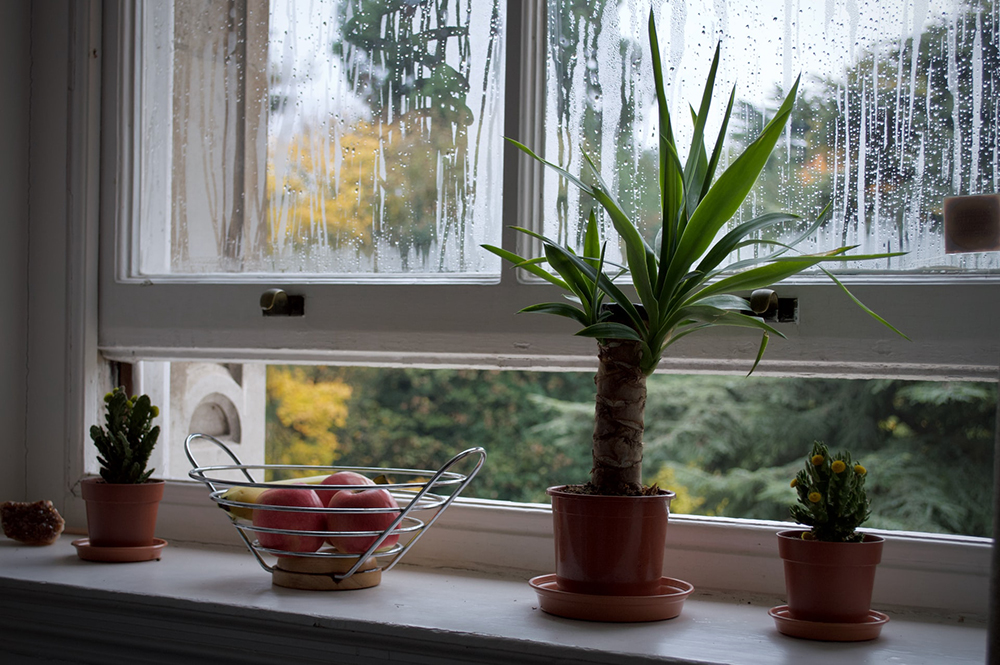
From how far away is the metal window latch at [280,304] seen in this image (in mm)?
1148

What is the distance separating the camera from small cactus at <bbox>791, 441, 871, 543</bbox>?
75cm

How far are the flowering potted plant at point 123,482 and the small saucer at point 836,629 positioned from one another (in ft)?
2.49

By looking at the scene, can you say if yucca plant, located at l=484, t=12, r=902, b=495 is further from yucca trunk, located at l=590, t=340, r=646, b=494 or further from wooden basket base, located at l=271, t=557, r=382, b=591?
wooden basket base, located at l=271, t=557, r=382, b=591

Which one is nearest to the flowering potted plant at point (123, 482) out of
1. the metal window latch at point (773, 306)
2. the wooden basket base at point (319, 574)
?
the wooden basket base at point (319, 574)

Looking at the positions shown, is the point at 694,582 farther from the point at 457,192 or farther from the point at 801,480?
the point at 457,192

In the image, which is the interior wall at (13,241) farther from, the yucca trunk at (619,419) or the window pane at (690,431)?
the window pane at (690,431)

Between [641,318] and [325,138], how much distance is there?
2.00 feet

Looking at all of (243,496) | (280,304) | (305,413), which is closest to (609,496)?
(243,496)

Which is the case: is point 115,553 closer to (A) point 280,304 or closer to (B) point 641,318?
(A) point 280,304

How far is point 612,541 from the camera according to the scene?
2.57 feet

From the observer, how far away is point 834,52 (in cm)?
96

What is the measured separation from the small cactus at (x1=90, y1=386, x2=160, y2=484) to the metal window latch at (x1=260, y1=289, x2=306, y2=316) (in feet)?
0.63

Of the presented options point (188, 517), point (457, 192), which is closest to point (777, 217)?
point (457, 192)

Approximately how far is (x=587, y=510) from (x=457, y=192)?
0.51 metres
